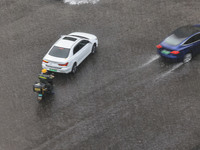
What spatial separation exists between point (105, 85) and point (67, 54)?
9.61ft

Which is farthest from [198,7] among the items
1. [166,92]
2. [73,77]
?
[73,77]

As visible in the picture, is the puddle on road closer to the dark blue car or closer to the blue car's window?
the dark blue car

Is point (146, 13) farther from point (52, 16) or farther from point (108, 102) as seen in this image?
point (108, 102)

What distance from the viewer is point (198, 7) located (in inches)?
945

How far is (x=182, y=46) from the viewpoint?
58.5 ft

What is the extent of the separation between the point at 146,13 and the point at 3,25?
11.2m

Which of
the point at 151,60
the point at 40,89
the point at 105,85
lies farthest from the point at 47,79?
the point at 151,60

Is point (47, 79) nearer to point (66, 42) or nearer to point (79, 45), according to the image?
point (66, 42)

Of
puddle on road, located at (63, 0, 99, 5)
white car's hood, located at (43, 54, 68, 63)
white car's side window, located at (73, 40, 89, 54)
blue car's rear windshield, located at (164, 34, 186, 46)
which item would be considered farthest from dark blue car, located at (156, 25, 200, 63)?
puddle on road, located at (63, 0, 99, 5)

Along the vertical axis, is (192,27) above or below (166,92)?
above

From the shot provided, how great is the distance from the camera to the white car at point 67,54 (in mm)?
17297

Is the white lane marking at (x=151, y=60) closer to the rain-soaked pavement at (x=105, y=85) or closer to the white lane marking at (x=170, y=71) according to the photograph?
the rain-soaked pavement at (x=105, y=85)

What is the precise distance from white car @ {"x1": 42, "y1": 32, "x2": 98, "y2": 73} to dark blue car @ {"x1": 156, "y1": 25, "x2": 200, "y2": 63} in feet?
14.9

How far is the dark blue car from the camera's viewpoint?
1780 centimetres
